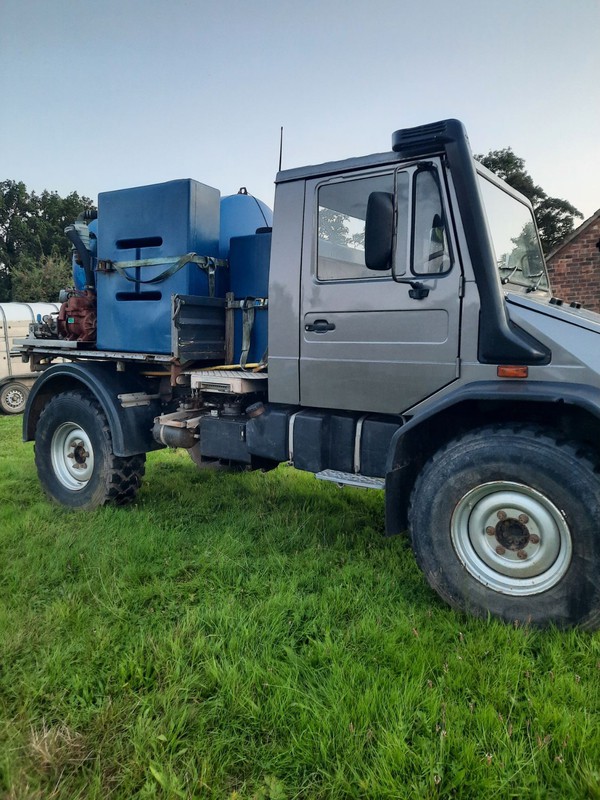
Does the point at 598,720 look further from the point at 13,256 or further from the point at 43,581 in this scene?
the point at 13,256

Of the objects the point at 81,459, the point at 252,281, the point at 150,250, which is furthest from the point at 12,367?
the point at 252,281

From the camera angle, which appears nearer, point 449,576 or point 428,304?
point 449,576

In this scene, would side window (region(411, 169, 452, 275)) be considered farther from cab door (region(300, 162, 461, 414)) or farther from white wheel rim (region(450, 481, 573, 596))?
white wheel rim (region(450, 481, 573, 596))

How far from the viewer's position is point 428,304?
3.14m

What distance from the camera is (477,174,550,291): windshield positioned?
10.6 ft

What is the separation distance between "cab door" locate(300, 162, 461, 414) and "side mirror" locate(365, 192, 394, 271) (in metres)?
0.10

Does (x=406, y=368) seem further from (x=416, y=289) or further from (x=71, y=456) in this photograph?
(x=71, y=456)

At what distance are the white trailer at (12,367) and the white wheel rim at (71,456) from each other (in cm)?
750

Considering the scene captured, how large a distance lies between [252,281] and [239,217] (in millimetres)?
726

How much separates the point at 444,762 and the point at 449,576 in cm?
106

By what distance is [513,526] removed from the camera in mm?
2797

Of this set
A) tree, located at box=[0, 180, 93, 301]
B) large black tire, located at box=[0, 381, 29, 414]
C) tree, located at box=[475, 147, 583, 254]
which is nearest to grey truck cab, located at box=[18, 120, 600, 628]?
large black tire, located at box=[0, 381, 29, 414]

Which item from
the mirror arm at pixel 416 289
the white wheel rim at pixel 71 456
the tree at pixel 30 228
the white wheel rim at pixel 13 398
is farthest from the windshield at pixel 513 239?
the tree at pixel 30 228

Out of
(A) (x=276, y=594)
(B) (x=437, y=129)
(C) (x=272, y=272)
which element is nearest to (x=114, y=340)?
(C) (x=272, y=272)
